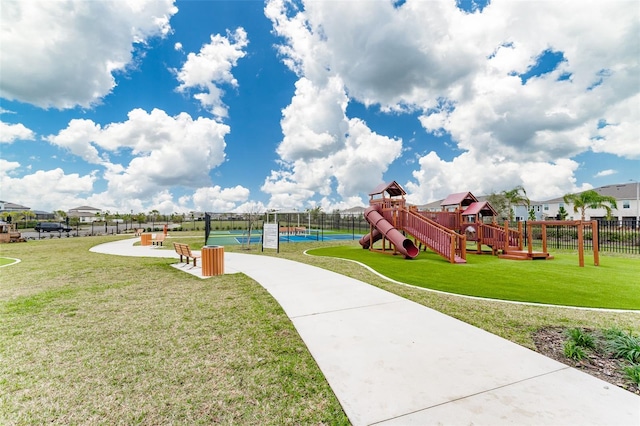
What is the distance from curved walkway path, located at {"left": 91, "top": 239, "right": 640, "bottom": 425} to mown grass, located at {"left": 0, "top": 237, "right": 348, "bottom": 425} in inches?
12.3

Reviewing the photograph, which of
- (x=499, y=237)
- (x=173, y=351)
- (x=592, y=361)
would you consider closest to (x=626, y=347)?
(x=592, y=361)

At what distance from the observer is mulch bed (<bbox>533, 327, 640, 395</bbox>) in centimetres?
291

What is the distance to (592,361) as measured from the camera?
331 cm

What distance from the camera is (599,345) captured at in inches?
146

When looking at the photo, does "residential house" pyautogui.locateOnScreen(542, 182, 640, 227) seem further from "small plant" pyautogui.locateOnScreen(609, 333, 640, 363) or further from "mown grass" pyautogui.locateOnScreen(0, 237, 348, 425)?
"mown grass" pyautogui.locateOnScreen(0, 237, 348, 425)

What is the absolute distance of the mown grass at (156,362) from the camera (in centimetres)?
253

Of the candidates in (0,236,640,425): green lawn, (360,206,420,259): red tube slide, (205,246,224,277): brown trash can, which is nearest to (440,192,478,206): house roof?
(360,206,420,259): red tube slide

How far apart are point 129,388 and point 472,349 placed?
401 centimetres

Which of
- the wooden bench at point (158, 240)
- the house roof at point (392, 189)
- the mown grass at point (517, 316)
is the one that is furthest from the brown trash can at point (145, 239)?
the mown grass at point (517, 316)

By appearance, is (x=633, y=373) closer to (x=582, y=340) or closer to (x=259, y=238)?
(x=582, y=340)

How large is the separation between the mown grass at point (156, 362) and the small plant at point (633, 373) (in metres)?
3.14

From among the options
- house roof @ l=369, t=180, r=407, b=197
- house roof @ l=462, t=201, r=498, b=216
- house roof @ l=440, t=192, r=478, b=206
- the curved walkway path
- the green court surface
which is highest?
house roof @ l=369, t=180, r=407, b=197

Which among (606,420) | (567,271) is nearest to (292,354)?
(606,420)

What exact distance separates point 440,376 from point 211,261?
24.2ft
